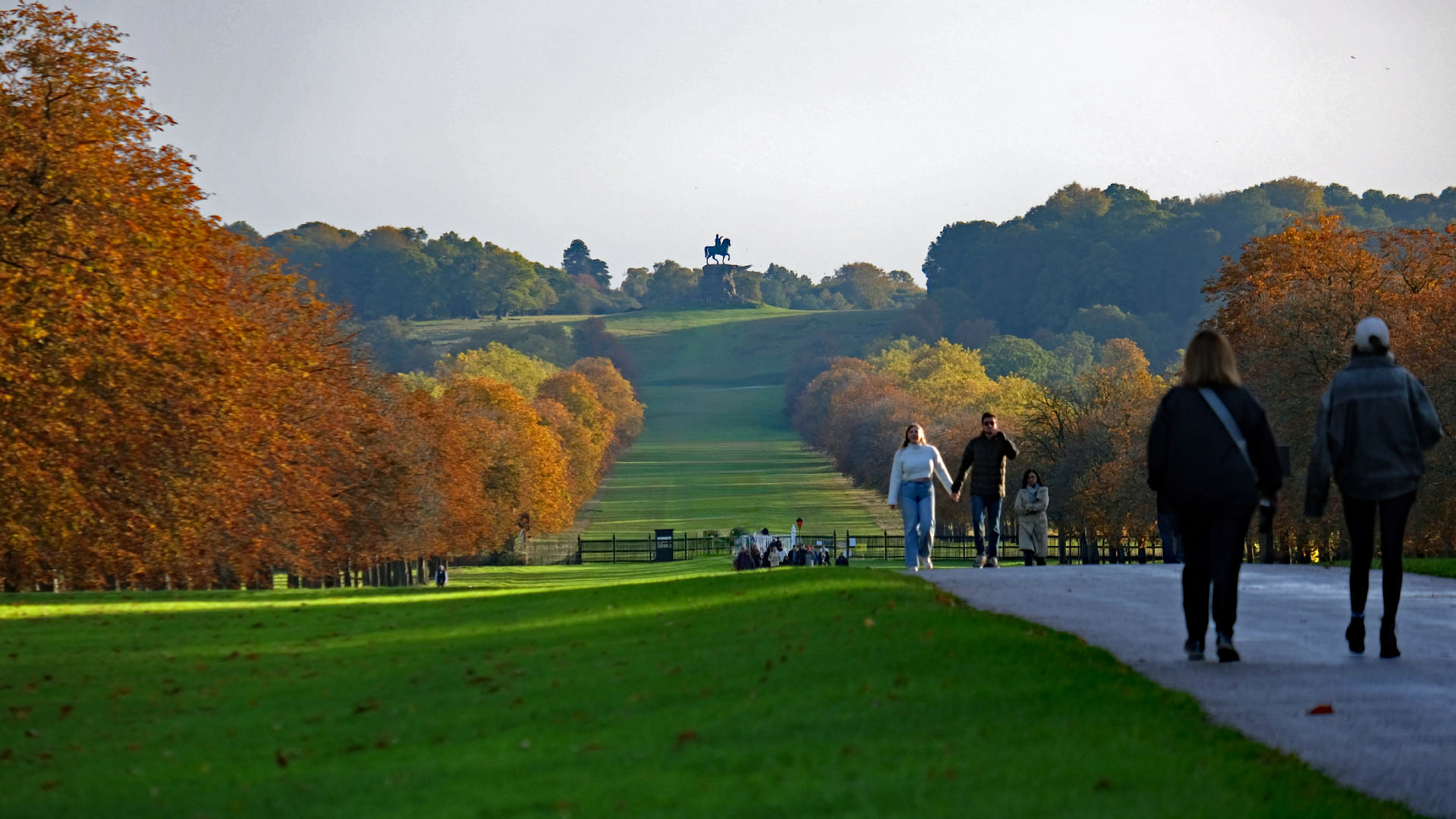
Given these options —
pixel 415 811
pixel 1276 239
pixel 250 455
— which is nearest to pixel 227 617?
pixel 415 811

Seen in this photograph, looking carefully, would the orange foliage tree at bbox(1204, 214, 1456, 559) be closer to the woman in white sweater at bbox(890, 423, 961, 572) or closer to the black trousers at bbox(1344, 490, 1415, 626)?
the woman in white sweater at bbox(890, 423, 961, 572)

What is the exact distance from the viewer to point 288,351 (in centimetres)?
3300

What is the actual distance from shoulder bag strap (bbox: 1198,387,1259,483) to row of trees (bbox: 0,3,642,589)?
19327 millimetres

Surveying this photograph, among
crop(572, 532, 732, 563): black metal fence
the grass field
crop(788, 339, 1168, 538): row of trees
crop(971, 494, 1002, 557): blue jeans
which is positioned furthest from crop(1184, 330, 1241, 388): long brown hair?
the grass field

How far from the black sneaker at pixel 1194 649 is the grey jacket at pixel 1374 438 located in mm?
1237

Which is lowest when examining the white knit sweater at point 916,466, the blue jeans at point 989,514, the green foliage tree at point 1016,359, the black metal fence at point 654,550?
the black metal fence at point 654,550

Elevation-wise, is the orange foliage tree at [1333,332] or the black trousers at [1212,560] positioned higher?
the orange foliage tree at [1333,332]

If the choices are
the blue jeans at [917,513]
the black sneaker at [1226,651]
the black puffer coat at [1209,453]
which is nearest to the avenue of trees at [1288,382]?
the blue jeans at [917,513]

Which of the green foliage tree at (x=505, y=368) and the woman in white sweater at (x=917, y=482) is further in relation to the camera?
the green foliage tree at (x=505, y=368)

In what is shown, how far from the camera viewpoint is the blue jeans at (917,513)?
64.8 feet

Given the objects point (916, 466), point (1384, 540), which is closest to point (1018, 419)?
point (916, 466)

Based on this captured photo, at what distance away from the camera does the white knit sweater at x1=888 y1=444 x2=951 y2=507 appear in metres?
19.5

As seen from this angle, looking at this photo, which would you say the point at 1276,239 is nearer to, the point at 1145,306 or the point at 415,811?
the point at 415,811

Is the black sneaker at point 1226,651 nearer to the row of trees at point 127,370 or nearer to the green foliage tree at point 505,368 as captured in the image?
the row of trees at point 127,370
